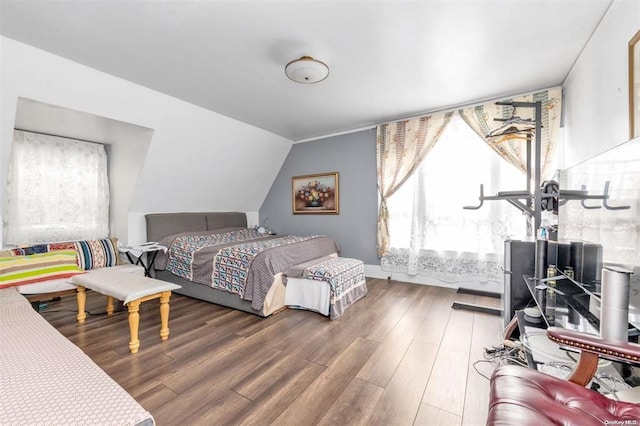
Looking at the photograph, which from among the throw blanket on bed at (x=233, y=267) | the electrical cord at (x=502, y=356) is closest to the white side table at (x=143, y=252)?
the throw blanket on bed at (x=233, y=267)

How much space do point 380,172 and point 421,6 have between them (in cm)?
254

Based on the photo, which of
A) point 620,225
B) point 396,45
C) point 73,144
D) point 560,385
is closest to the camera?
point 560,385

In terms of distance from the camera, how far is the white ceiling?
5.96ft

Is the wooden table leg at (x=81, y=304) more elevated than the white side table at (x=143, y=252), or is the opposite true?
the white side table at (x=143, y=252)

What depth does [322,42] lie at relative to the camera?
218 centimetres

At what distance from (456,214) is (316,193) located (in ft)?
7.88

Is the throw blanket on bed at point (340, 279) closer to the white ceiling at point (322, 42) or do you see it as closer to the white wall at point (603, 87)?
the white ceiling at point (322, 42)

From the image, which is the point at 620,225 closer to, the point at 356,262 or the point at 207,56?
the point at 356,262

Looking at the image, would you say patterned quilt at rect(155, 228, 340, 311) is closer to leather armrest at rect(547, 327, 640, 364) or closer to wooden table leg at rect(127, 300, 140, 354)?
wooden table leg at rect(127, 300, 140, 354)

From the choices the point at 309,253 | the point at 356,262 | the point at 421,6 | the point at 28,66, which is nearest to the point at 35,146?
the point at 28,66

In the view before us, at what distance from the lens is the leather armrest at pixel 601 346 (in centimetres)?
90

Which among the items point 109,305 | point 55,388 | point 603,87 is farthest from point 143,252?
point 603,87

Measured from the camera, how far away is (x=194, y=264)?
3.45 meters

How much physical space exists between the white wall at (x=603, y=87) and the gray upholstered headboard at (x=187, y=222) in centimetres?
509
